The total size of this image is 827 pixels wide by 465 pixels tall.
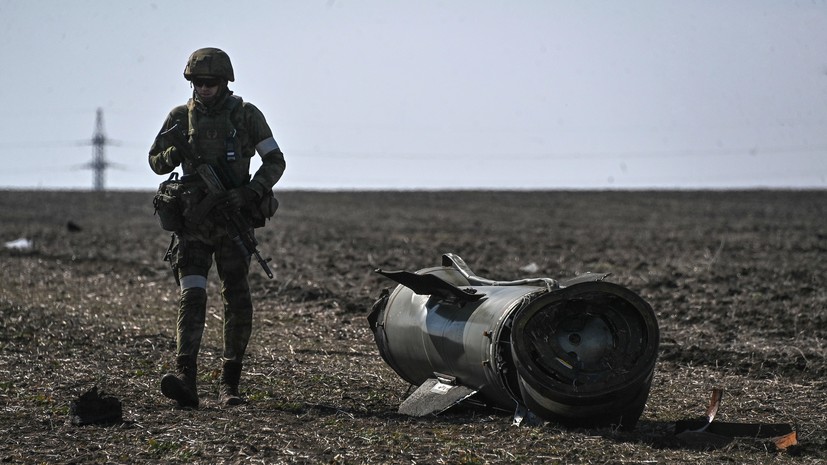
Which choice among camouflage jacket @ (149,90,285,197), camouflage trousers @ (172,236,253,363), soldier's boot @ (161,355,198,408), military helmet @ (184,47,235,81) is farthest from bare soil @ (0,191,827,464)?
military helmet @ (184,47,235,81)

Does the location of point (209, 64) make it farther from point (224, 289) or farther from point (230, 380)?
point (230, 380)

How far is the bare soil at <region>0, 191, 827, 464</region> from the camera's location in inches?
265

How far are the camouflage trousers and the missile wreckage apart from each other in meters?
1.29

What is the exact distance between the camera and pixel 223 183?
8.34 meters

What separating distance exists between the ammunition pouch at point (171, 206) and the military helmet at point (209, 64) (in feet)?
2.49

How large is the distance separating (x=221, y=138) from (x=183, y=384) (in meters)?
1.72

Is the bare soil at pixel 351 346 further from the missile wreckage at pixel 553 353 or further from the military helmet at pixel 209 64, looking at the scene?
the military helmet at pixel 209 64

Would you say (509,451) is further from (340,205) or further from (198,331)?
(340,205)

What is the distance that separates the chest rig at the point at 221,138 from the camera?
27.2ft

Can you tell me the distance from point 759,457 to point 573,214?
28.7 metres

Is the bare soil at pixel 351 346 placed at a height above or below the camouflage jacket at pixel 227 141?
below

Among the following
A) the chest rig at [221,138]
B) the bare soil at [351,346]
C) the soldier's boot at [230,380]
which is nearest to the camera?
the bare soil at [351,346]

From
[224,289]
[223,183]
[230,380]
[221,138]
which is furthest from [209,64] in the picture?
[230,380]

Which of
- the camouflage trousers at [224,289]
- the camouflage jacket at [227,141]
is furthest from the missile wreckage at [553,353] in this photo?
the camouflage jacket at [227,141]
